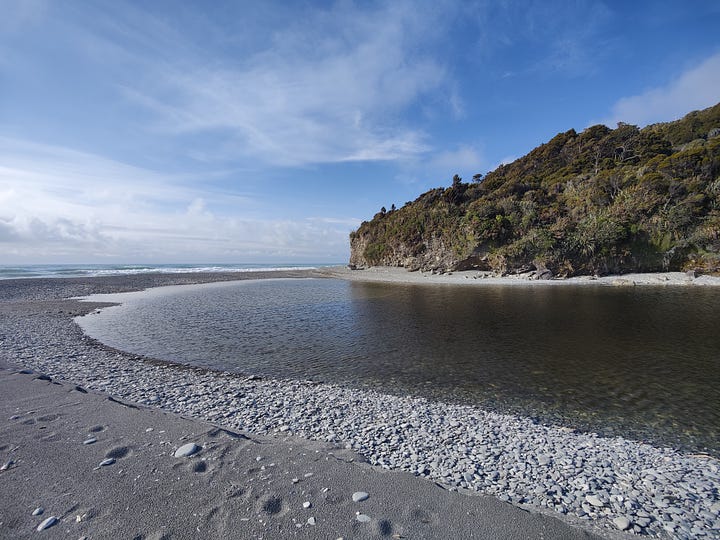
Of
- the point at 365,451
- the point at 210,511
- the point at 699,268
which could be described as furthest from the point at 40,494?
the point at 699,268

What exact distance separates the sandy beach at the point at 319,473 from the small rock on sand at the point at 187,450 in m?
0.10

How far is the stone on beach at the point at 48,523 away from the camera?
12.6ft

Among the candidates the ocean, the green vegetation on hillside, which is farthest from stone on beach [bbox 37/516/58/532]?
the ocean

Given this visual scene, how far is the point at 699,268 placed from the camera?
37.7 metres

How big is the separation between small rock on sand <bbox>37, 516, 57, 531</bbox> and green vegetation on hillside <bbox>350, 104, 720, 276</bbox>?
50.7m

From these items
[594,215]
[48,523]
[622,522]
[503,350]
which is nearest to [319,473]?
[48,523]

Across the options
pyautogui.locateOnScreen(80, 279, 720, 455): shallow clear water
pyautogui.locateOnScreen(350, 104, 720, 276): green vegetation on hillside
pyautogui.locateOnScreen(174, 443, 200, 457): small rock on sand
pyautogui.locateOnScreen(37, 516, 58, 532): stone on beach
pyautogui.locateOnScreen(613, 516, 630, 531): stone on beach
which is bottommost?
pyautogui.locateOnScreen(80, 279, 720, 455): shallow clear water

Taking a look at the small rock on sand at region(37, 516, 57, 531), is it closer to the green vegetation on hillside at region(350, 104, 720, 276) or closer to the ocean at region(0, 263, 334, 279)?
the green vegetation on hillside at region(350, 104, 720, 276)

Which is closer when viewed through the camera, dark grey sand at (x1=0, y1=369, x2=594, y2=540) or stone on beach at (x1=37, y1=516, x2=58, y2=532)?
stone on beach at (x1=37, y1=516, x2=58, y2=532)

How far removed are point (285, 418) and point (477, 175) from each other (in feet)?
311

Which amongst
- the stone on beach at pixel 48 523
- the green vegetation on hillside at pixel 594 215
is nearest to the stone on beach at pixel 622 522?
the stone on beach at pixel 48 523

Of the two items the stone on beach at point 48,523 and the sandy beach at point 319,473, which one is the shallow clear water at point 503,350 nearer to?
the sandy beach at point 319,473

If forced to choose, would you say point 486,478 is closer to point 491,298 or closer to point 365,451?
point 365,451

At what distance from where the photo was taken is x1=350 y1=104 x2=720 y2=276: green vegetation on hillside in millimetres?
40469
